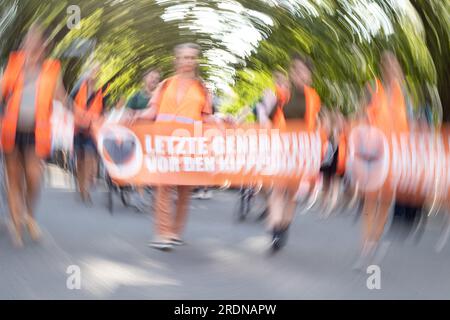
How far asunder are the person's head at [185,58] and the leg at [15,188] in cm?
89

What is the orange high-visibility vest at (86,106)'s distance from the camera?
3.63m

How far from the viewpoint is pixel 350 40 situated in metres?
3.93

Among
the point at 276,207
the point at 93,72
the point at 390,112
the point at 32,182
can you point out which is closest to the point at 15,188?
the point at 32,182

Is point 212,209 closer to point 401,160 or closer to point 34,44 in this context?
point 401,160

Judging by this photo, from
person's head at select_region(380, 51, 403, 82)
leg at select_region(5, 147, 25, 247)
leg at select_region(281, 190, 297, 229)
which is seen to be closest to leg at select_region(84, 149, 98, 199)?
leg at select_region(5, 147, 25, 247)

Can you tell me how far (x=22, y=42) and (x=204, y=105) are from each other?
0.95 meters

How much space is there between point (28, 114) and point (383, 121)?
1.73m

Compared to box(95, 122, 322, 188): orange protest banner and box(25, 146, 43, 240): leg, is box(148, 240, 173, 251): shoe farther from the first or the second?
box(25, 146, 43, 240): leg

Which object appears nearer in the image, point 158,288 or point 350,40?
point 158,288

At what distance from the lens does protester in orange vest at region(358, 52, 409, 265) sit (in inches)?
143

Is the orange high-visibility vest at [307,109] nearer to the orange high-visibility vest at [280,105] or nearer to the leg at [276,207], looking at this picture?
the orange high-visibility vest at [280,105]

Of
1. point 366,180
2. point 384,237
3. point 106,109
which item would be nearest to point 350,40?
point 366,180

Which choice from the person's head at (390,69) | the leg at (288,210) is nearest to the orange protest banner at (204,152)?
the leg at (288,210)
